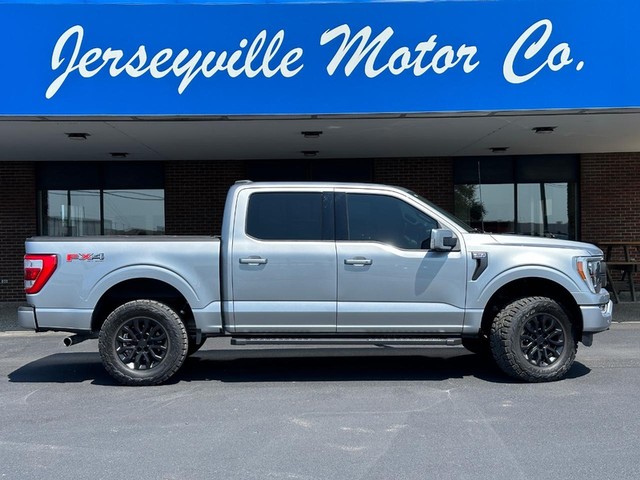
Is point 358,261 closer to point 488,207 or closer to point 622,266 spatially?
point 488,207

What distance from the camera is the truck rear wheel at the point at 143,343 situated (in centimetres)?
626

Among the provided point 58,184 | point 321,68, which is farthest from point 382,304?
point 58,184

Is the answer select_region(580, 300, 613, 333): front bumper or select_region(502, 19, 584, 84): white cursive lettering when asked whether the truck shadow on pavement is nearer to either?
select_region(580, 300, 613, 333): front bumper

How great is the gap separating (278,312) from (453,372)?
220cm

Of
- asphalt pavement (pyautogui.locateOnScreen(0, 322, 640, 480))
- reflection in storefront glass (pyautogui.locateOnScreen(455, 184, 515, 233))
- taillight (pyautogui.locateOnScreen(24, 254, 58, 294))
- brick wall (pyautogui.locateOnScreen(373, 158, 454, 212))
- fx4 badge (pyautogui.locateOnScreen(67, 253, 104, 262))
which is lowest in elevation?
asphalt pavement (pyautogui.locateOnScreen(0, 322, 640, 480))

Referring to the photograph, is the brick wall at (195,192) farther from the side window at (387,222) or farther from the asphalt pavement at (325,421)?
the side window at (387,222)

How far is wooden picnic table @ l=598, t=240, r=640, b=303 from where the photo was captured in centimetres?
1248

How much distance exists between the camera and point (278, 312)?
6.24m

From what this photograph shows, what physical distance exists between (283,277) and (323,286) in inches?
16.5

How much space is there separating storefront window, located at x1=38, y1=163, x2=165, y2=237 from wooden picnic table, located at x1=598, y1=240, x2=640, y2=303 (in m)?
9.75

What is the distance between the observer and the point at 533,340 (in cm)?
628

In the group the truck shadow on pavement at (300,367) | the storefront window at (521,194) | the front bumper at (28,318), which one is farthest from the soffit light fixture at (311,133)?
the front bumper at (28,318)

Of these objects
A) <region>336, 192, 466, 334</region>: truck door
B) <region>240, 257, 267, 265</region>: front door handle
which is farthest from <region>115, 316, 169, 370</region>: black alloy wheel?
<region>336, 192, 466, 334</region>: truck door

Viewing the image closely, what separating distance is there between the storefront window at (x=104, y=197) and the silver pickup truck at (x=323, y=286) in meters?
7.44
